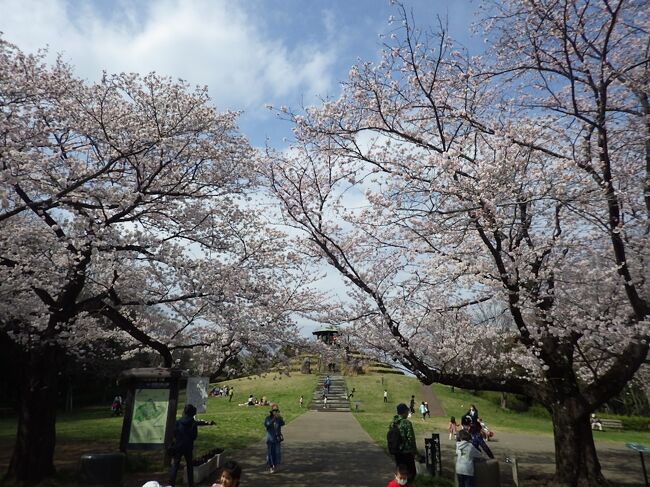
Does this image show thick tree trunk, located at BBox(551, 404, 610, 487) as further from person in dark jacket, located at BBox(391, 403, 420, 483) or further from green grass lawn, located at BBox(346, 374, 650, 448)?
green grass lawn, located at BBox(346, 374, 650, 448)

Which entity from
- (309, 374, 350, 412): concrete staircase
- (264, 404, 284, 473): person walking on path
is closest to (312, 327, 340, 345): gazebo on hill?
(264, 404, 284, 473): person walking on path

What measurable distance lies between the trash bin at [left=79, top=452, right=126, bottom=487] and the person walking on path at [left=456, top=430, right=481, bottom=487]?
19.1ft

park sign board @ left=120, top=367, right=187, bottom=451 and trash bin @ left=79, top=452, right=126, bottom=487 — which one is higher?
park sign board @ left=120, top=367, right=187, bottom=451

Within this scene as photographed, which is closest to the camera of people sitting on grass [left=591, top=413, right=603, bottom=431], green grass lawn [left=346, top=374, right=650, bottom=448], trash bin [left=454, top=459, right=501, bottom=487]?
trash bin [left=454, top=459, right=501, bottom=487]

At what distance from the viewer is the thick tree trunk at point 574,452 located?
9164 millimetres

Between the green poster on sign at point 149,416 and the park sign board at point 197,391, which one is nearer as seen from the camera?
the green poster on sign at point 149,416

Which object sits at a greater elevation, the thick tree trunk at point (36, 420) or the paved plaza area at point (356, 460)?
the thick tree trunk at point (36, 420)

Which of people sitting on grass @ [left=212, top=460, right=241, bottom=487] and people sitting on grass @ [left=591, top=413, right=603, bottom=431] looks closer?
people sitting on grass @ [left=212, top=460, right=241, bottom=487]

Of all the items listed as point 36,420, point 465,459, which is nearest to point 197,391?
point 36,420

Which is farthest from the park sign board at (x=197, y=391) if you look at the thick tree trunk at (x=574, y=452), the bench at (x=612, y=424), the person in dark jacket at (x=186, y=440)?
the bench at (x=612, y=424)

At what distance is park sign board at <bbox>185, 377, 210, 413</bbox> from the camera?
10.9m

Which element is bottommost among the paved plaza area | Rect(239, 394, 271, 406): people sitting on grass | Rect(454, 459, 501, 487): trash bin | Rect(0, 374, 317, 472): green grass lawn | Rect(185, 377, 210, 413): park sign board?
the paved plaza area

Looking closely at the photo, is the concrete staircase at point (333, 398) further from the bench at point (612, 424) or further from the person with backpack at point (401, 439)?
the person with backpack at point (401, 439)

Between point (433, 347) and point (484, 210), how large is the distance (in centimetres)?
634
